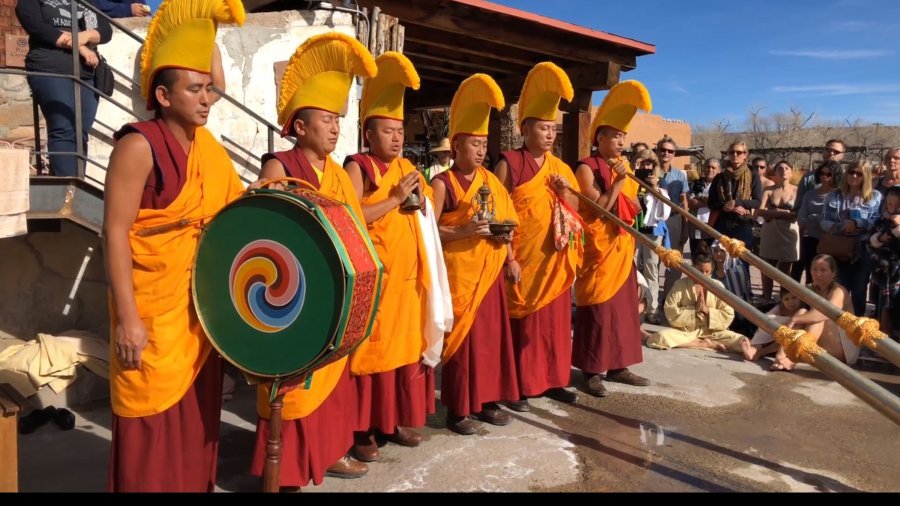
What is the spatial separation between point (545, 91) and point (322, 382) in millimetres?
2216

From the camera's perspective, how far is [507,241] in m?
3.76

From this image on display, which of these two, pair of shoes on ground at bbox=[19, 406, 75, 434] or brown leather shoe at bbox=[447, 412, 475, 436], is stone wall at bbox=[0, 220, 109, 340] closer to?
pair of shoes on ground at bbox=[19, 406, 75, 434]

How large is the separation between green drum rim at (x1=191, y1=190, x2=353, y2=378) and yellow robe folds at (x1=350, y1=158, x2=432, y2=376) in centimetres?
110

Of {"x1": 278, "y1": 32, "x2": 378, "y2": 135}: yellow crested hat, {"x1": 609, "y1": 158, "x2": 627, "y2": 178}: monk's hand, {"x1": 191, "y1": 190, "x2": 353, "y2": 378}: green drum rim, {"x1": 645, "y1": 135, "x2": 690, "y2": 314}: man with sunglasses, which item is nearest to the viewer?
{"x1": 191, "y1": 190, "x2": 353, "y2": 378}: green drum rim

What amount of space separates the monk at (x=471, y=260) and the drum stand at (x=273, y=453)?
65.5 inches

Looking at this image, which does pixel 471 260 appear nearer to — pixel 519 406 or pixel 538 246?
pixel 538 246

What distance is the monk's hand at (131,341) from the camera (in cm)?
221

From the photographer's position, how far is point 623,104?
4301mm

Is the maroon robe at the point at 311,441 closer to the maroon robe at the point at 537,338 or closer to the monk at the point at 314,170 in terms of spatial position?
the monk at the point at 314,170

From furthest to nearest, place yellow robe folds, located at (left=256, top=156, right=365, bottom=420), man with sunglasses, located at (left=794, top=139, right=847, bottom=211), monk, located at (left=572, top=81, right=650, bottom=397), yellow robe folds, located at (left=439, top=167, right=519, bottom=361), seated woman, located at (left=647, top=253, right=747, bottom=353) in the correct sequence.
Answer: man with sunglasses, located at (left=794, top=139, right=847, bottom=211), seated woman, located at (left=647, top=253, right=747, bottom=353), monk, located at (left=572, top=81, right=650, bottom=397), yellow robe folds, located at (left=439, top=167, right=519, bottom=361), yellow robe folds, located at (left=256, top=156, right=365, bottom=420)

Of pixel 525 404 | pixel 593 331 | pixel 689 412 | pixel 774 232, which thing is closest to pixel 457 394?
pixel 525 404

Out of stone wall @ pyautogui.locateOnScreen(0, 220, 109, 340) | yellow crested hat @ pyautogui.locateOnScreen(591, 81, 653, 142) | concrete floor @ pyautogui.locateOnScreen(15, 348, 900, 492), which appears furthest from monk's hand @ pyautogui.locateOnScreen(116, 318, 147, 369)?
yellow crested hat @ pyautogui.locateOnScreen(591, 81, 653, 142)

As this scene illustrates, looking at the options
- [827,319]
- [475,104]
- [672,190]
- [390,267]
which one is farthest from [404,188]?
[672,190]

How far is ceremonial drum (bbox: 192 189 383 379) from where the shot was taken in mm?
2027
